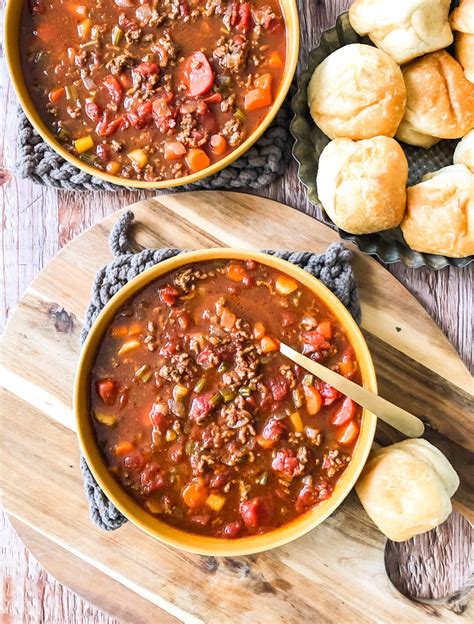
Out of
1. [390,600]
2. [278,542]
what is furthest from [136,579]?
[390,600]

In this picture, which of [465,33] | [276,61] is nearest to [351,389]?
[276,61]

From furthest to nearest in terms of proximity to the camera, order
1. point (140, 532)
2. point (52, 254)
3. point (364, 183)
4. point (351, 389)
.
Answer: point (52, 254) → point (140, 532) → point (364, 183) → point (351, 389)

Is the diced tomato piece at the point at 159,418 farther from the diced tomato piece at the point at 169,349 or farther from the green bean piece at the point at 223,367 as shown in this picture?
the green bean piece at the point at 223,367

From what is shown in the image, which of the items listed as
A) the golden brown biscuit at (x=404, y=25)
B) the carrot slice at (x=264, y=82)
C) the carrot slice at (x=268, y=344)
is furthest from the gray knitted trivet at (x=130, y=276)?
the golden brown biscuit at (x=404, y=25)

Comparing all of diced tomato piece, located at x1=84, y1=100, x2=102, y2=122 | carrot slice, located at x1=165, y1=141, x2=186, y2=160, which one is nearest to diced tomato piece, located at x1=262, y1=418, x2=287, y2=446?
carrot slice, located at x1=165, y1=141, x2=186, y2=160

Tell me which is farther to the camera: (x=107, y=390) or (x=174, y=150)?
(x=174, y=150)

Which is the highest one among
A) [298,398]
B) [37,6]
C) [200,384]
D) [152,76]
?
[37,6]

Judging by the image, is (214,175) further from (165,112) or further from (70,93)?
(70,93)
